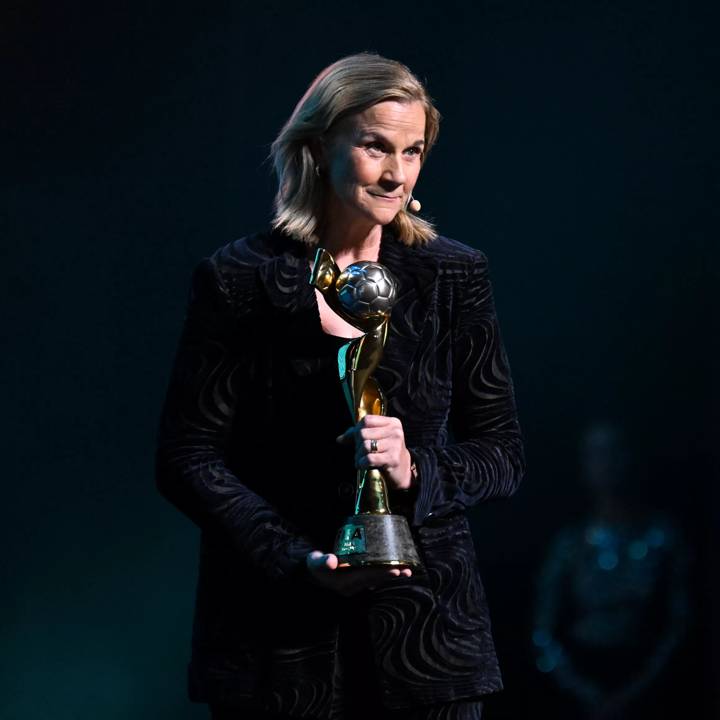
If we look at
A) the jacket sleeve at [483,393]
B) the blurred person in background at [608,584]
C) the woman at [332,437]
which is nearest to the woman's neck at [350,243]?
the woman at [332,437]

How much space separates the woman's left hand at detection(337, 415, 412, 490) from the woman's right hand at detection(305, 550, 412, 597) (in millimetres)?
110

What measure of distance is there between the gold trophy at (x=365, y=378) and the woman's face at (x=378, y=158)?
0.29ft

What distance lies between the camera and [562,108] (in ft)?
Answer: 10.5

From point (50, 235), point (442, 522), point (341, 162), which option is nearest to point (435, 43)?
point (50, 235)

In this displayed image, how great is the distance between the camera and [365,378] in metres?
1.55

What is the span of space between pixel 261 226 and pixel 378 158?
1424 mm

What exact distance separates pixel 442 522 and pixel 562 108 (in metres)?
1.81

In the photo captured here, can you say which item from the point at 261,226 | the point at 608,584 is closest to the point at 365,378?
the point at 261,226

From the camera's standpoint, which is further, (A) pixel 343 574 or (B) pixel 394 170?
(B) pixel 394 170

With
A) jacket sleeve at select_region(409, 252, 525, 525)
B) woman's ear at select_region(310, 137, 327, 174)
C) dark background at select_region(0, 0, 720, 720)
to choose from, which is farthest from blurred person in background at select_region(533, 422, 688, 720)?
woman's ear at select_region(310, 137, 327, 174)

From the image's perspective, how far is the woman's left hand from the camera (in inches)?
57.9

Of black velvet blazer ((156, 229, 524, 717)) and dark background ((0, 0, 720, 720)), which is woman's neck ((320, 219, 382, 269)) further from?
dark background ((0, 0, 720, 720))

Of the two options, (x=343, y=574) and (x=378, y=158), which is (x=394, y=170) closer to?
(x=378, y=158)

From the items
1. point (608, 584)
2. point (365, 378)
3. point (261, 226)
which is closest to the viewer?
point (365, 378)
